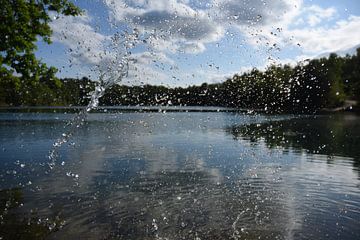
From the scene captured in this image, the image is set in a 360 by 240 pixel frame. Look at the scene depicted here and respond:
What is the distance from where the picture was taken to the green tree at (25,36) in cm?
2212

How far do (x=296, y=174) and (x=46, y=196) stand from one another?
15.7 metres

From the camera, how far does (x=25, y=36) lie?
76.2 feet

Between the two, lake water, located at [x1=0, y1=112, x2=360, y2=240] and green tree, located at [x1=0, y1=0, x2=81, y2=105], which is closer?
lake water, located at [x1=0, y1=112, x2=360, y2=240]

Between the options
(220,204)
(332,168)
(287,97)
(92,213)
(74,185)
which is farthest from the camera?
(287,97)

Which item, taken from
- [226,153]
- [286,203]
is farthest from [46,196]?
[226,153]

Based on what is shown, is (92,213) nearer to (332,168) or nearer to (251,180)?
(251,180)

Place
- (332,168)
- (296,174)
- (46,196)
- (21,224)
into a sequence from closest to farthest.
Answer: (21,224), (46,196), (296,174), (332,168)

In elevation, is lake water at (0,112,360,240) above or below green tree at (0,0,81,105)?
below

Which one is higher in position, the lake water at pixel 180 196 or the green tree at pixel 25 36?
the green tree at pixel 25 36

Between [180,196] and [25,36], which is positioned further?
[25,36]

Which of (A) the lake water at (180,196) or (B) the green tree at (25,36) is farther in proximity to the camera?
(B) the green tree at (25,36)

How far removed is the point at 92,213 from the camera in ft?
46.3

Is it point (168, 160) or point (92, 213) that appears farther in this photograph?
point (168, 160)

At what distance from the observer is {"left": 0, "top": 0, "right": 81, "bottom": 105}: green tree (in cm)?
2212
